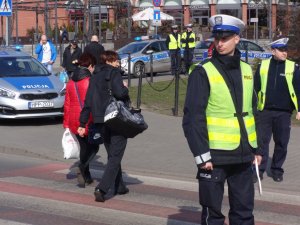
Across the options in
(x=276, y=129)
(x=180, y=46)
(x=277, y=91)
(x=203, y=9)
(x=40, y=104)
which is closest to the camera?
(x=277, y=91)

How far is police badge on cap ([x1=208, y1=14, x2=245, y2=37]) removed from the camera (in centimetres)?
568

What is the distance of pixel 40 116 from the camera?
15805mm

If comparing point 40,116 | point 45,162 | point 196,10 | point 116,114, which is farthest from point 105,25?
point 116,114

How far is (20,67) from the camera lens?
17.2 meters

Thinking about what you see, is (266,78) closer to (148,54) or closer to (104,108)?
(104,108)

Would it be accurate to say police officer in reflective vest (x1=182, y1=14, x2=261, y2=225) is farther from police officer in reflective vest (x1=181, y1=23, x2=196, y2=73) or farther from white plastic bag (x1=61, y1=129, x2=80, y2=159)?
police officer in reflective vest (x1=181, y1=23, x2=196, y2=73)

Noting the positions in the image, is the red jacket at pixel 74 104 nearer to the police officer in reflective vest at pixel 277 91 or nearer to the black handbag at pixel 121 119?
the black handbag at pixel 121 119

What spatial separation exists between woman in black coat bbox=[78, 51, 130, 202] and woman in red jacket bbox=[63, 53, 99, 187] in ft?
1.99

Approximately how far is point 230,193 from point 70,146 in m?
4.06

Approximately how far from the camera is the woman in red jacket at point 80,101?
31.4 ft

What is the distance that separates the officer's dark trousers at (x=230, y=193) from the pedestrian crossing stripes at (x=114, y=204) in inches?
77.4

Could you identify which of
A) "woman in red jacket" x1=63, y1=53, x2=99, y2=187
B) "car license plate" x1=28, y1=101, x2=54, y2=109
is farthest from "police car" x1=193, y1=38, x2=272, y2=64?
"woman in red jacket" x1=63, y1=53, x2=99, y2=187

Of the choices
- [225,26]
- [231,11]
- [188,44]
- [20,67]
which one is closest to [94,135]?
[225,26]

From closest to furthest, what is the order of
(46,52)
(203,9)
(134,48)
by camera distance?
(46,52)
(134,48)
(203,9)
